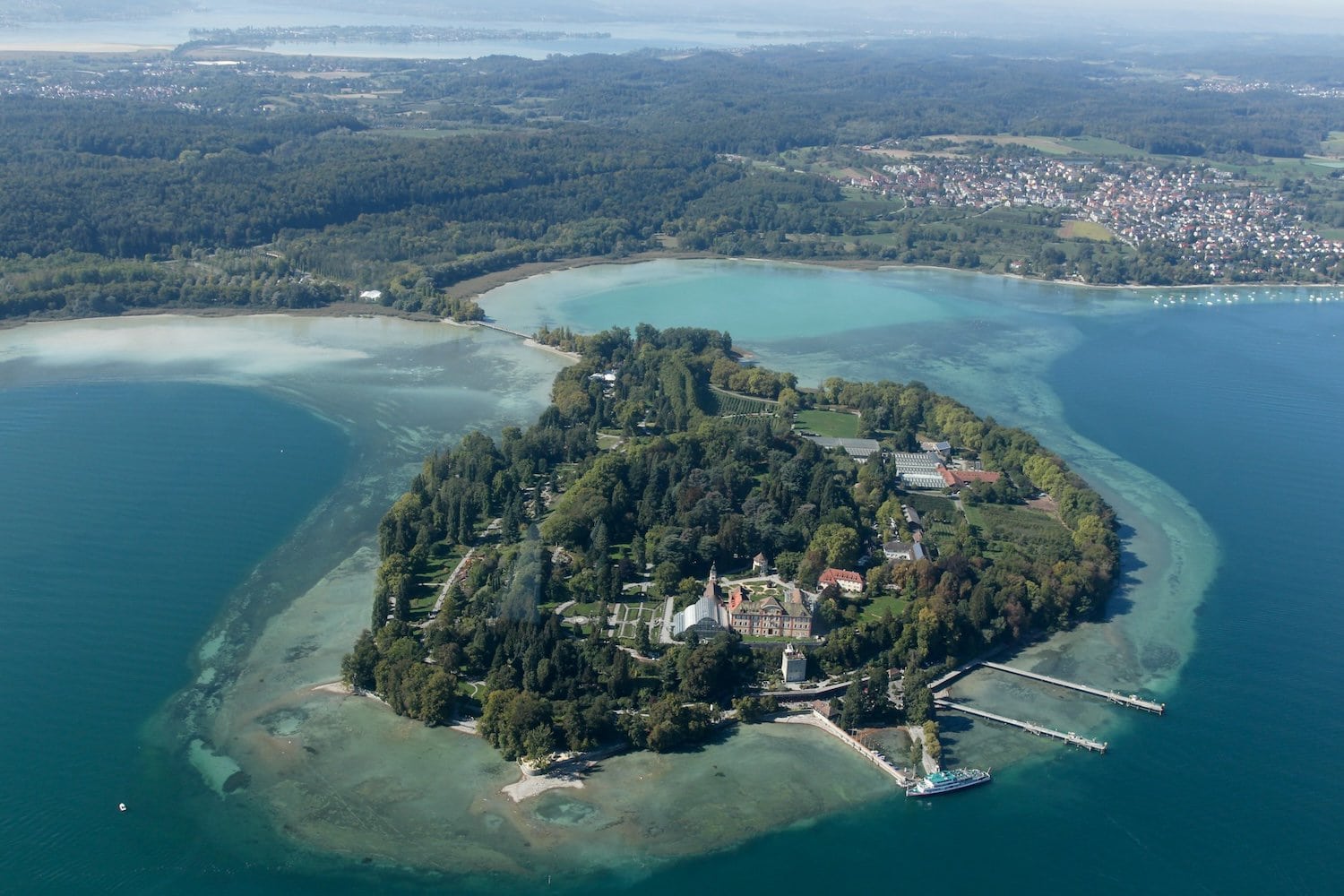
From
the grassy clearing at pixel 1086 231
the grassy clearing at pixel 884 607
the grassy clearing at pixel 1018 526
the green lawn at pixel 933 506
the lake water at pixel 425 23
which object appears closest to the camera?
the grassy clearing at pixel 884 607

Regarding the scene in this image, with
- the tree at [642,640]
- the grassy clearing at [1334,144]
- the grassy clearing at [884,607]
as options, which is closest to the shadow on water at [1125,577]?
the grassy clearing at [884,607]

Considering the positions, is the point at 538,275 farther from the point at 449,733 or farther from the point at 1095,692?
the point at 1095,692

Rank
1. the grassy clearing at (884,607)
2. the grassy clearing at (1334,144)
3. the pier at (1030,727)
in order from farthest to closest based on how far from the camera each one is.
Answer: the grassy clearing at (1334,144) < the grassy clearing at (884,607) < the pier at (1030,727)

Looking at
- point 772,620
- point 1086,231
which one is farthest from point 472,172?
point 772,620

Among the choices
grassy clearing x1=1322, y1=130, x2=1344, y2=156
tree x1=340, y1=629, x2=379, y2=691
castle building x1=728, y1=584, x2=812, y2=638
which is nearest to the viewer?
tree x1=340, y1=629, x2=379, y2=691

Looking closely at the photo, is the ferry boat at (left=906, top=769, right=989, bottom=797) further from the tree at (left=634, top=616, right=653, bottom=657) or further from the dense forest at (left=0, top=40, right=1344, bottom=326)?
the dense forest at (left=0, top=40, right=1344, bottom=326)

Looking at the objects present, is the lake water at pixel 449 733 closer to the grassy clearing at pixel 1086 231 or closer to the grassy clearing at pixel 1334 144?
the grassy clearing at pixel 1086 231

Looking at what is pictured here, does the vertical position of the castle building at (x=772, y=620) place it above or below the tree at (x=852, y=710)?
above

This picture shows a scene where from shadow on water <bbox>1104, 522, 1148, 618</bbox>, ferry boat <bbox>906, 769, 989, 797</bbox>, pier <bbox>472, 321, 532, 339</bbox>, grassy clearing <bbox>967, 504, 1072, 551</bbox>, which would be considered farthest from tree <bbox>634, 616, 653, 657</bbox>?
pier <bbox>472, 321, 532, 339</bbox>
